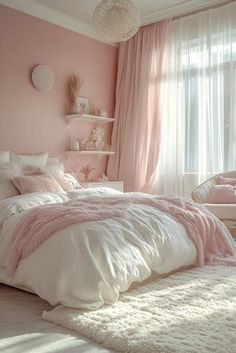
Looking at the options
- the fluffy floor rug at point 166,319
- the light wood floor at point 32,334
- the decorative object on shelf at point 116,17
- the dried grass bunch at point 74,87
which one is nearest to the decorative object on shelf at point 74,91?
the dried grass bunch at point 74,87

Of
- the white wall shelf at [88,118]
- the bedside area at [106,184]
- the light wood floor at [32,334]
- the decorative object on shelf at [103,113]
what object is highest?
the decorative object on shelf at [103,113]

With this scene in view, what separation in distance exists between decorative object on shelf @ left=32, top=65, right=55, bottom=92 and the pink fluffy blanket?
2.11 meters

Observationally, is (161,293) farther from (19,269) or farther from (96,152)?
(96,152)

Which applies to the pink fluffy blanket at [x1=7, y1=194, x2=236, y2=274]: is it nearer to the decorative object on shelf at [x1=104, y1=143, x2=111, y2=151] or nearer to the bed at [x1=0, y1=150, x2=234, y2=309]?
the bed at [x1=0, y1=150, x2=234, y2=309]

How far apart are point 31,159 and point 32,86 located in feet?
3.05

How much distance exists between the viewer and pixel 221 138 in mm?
4414

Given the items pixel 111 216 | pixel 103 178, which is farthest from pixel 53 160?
pixel 111 216

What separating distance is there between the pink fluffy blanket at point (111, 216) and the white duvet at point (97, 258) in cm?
6

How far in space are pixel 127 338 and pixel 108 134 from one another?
3986 mm

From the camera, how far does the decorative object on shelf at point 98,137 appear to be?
5.07m

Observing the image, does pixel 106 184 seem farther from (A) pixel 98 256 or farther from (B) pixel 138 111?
(A) pixel 98 256

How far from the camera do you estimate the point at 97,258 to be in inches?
79.6

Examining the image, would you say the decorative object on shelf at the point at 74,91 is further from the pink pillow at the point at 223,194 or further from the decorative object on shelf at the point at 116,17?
the pink pillow at the point at 223,194

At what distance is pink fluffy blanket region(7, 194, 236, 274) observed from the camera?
2225mm
